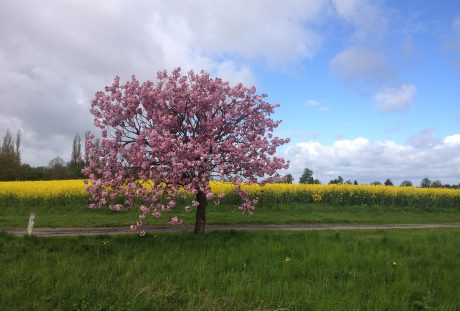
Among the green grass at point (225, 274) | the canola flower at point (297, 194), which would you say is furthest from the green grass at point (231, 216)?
the green grass at point (225, 274)

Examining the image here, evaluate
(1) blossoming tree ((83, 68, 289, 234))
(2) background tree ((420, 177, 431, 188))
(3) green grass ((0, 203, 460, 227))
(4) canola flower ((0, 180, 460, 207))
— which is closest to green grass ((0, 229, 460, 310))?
(1) blossoming tree ((83, 68, 289, 234))

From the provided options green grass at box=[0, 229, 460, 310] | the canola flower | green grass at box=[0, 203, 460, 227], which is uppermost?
the canola flower

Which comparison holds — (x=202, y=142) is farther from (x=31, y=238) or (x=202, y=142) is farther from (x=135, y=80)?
(x=31, y=238)

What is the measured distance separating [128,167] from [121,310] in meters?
7.08

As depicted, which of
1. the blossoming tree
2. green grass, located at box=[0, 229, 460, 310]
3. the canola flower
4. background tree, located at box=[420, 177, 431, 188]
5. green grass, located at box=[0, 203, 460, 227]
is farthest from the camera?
background tree, located at box=[420, 177, 431, 188]

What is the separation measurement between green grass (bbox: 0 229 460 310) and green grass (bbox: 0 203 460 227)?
7923 mm

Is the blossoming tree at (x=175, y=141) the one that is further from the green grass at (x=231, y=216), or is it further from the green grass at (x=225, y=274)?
the green grass at (x=231, y=216)

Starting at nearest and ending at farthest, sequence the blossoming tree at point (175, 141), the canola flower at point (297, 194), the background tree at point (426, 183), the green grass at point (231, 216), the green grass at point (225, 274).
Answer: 1. the green grass at point (225, 274)
2. the blossoming tree at point (175, 141)
3. the green grass at point (231, 216)
4. the canola flower at point (297, 194)
5. the background tree at point (426, 183)

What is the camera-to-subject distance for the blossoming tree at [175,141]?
13.3m

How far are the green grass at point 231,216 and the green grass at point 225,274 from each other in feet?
26.0

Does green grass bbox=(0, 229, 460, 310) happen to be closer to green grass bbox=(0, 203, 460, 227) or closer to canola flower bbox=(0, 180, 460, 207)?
green grass bbox=(0, 203, 460, 227)

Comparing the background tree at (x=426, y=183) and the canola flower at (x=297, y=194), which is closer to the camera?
the canola flower at (x=297, y=194)

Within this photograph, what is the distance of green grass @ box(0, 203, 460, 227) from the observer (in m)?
22.6

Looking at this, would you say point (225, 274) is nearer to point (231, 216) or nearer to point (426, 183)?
point (231, 216)
